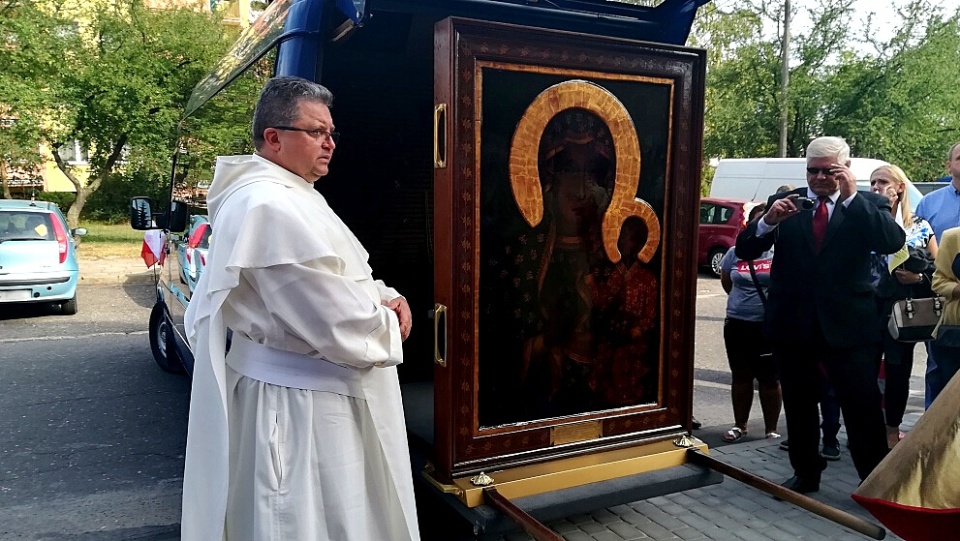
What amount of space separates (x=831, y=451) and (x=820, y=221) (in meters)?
1.79

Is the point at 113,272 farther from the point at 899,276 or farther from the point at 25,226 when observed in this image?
the point at 899,276

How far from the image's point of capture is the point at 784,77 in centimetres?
2152

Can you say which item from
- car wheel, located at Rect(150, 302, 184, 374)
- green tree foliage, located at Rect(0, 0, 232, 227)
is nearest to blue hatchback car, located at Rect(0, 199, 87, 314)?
car wheel, located at Rect(150, 302, 184, 374)

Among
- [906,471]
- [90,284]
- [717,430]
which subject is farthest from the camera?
[90,284]

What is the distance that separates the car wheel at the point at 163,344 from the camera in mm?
7020

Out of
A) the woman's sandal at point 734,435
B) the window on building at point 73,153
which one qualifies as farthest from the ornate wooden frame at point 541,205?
the window on building at point 73,153

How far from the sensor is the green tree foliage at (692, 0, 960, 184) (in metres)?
21.0

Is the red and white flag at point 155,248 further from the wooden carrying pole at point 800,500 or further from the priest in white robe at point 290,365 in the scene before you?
the wooden carrying pole at point 800,500

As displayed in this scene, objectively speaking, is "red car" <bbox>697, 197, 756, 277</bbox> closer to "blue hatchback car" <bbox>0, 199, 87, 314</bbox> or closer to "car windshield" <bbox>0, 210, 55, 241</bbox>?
"blue hatchback car" <bbox>0, 199, 87, 314</bbox>

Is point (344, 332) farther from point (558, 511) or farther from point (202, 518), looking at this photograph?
point (558, 511)

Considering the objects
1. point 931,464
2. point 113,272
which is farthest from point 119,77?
point 931,464

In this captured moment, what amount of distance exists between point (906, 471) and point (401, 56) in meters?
3.49

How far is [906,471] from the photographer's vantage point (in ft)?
6.68

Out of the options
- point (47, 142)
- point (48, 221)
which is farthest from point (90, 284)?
point (47, 142)
